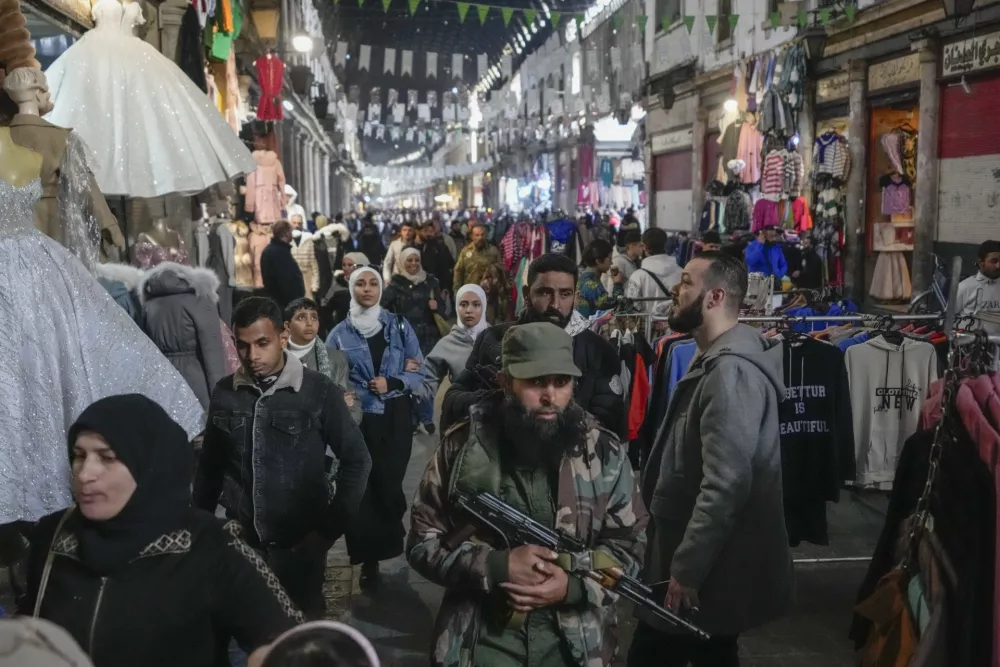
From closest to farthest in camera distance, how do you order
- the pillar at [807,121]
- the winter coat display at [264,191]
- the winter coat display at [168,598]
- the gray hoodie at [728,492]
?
the winter coat display at [168,598] → the gray hoodie at [728,492] → the winter coat display at [264,191] → the pillar at [807,121]

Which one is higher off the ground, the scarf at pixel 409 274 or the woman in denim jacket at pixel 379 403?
the scarf at pixel 409 274

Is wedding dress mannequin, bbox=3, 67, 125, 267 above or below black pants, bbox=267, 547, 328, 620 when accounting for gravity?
above

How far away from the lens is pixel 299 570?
4.04 m

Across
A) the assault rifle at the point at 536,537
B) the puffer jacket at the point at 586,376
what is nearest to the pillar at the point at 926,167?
the puffer jacket at the point at 586,376

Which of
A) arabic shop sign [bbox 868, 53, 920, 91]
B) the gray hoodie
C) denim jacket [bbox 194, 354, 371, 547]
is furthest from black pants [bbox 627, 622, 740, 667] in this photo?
arabic shop sign [bbox 868, 53, 920, 91]

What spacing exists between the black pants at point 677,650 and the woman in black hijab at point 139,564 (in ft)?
5.75

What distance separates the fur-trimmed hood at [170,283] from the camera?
481 cm

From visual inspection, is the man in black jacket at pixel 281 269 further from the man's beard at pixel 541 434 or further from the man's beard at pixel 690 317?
the man's beard at pixel 541 434

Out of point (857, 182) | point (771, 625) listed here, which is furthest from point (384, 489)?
point (857, 182)

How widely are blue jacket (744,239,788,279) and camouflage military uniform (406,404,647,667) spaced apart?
10561mm

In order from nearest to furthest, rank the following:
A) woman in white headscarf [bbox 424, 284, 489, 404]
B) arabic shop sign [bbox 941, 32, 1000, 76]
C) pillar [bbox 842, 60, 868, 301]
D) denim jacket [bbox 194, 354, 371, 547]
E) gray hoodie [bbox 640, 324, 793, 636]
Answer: gray hoodie [bbox 640, 324, 793, 636] → denim jacket [bbox 194, 354, 371, 547] → woman in white headscarf [bbox 424, 284, 489, 404] → arabic shop sign [bbox 941, 32, 1000, 76] → pillar [bbox 842, 60, 868, 301]

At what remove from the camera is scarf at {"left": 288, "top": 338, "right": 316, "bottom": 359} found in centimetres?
543

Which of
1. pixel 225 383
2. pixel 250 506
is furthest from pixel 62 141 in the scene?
pixel 250 506

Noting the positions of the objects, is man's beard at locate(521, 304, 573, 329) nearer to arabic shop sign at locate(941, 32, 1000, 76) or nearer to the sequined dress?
the sequined dress
